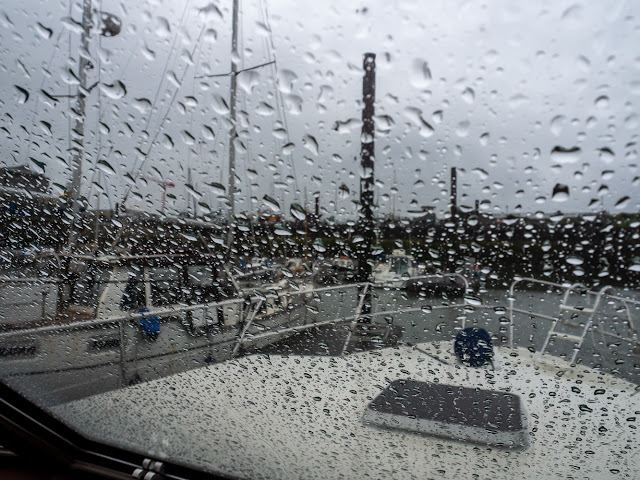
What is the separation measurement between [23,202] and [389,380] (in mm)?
1535

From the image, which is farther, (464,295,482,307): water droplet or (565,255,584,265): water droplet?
(464,295,482,307): water droplet

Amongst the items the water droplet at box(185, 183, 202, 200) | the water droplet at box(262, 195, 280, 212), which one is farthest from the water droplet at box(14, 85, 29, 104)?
the water droplet at box(262, 195, 280, 212)

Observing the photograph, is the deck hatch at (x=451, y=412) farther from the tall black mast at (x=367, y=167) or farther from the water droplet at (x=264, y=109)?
the water droplet at (x=264, y=109)

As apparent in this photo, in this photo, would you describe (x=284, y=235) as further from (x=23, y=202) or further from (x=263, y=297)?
(x=23, y=202)

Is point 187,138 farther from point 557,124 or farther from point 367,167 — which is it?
point 557,124

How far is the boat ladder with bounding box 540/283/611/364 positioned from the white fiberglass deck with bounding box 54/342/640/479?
49 millimetres

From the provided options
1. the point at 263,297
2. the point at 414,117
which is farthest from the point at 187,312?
the point at 414,117

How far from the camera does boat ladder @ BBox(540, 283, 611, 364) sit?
1.99 feet

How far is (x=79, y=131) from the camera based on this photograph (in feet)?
4.21

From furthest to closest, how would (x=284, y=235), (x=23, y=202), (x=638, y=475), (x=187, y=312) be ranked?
1. (x=23, y=202)
2. (x=187, y=312)
3. (x=284, y=235)
4. (x=638, y=475)

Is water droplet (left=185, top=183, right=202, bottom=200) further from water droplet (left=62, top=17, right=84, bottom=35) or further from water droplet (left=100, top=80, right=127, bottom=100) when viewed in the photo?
water droplet (left=62, top=17, right=84, bottom=35)

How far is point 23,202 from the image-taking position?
1564mm

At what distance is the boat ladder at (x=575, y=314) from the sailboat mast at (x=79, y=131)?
1366 mm

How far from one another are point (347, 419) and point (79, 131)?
3.85 ft
